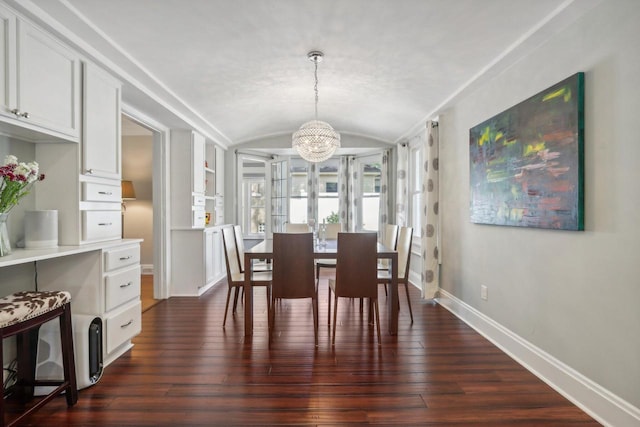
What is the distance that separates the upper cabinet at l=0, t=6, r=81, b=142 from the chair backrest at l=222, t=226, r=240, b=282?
1520 mm

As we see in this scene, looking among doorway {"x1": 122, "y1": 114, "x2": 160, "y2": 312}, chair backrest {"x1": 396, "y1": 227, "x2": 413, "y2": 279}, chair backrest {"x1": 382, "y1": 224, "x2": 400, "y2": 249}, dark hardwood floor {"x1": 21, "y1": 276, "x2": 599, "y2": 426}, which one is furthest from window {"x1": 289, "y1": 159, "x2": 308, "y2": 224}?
dark hardwood floor {"x1": 21, "y1": 276, "x2": 599, "y2": 426}

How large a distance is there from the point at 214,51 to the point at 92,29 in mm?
871

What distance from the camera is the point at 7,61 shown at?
196 cm

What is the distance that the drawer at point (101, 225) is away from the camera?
258 centimetres

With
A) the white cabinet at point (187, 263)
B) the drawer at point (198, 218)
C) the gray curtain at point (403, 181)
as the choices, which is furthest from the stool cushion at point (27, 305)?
the gray curtain at point (403, 181)

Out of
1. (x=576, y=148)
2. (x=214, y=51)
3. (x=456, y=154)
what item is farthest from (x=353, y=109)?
(x=576, y=148)

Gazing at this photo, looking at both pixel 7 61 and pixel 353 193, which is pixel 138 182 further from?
pixel 7 61

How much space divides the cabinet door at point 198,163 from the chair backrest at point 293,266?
7.49 ft

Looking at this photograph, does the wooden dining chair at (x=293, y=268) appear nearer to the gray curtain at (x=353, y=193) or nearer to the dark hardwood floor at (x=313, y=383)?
the dark hardwood floor at (x=313, y=383)

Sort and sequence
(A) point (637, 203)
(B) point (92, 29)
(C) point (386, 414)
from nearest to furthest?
(A) point (637, 203) → (C) point (386, 414) → (B) point (92, 29)

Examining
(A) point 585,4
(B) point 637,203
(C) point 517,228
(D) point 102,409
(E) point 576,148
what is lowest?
(D) point 102,409

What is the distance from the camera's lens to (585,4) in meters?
2.02

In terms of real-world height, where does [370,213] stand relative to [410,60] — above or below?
below

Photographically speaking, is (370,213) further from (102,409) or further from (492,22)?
(102,409)
